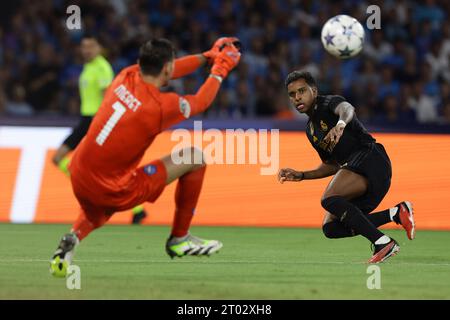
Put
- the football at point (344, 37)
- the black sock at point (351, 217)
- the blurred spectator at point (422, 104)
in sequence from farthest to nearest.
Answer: the blurred spectator at point (422, 104) < the football at point (344, 37) < the black sock at point (351, 217)

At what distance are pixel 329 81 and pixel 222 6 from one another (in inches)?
108

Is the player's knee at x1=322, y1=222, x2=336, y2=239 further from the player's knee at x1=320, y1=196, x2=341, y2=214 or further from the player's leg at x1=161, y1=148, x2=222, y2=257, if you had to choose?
the player's leg at x1=161, y1=148, x2=222, y2=257

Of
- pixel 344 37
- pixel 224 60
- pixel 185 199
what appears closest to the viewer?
pixel 224 60

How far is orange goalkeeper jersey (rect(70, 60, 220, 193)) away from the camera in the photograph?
7754 mm

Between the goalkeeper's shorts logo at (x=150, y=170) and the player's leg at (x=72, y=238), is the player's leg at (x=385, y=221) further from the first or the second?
the player's leg at (x=72, y=238)

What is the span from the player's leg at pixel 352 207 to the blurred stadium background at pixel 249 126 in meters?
0.29

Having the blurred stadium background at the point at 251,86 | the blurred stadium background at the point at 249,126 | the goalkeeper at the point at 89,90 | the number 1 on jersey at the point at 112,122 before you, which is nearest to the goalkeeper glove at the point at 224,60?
the number 1 on jersey at the point at 112,122

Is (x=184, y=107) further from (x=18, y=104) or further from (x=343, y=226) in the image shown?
(x=18, y=104)

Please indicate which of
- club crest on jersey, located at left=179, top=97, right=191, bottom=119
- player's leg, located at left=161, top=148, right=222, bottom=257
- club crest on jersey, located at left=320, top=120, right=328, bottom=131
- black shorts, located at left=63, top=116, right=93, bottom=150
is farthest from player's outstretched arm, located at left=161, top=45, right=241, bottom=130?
black shorts, located at left=63, top=116, right=93, bottom=150

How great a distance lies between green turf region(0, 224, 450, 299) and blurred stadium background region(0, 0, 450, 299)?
23 mm

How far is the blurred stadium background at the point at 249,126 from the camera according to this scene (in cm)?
866

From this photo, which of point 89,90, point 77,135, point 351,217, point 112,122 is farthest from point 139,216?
point 112,122

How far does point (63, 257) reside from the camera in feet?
25.8

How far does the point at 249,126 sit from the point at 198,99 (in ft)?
19.8
